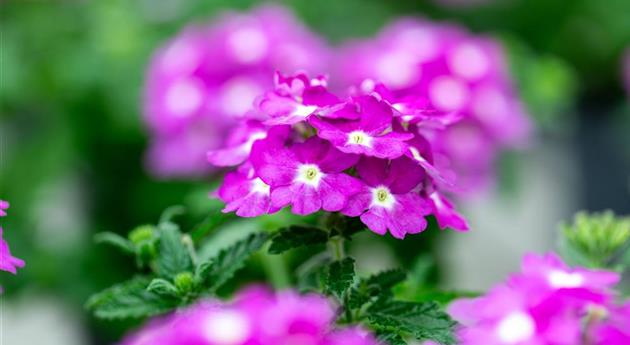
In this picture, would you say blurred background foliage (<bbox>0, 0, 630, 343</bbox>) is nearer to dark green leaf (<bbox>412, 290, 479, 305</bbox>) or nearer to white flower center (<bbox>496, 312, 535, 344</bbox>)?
dark green leaf (<bbox>412, 290, 479, 305</bbox>)

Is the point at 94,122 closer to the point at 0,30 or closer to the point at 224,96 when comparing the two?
the point at 0,30

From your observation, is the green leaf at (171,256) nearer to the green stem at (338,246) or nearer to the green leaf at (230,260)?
the green leaf at (230,260)

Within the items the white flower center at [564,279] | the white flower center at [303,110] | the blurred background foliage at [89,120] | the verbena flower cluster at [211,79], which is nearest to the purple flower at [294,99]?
the white flower center at [303,110]

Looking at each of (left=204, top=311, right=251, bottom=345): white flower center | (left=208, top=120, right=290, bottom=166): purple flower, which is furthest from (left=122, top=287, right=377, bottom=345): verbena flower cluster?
(left=208, top=120, right=290, bottom=166): purple flower

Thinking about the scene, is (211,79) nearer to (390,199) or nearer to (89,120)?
(89,120)

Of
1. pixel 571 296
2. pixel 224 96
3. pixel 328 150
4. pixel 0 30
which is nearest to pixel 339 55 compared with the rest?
pixel 224 96
